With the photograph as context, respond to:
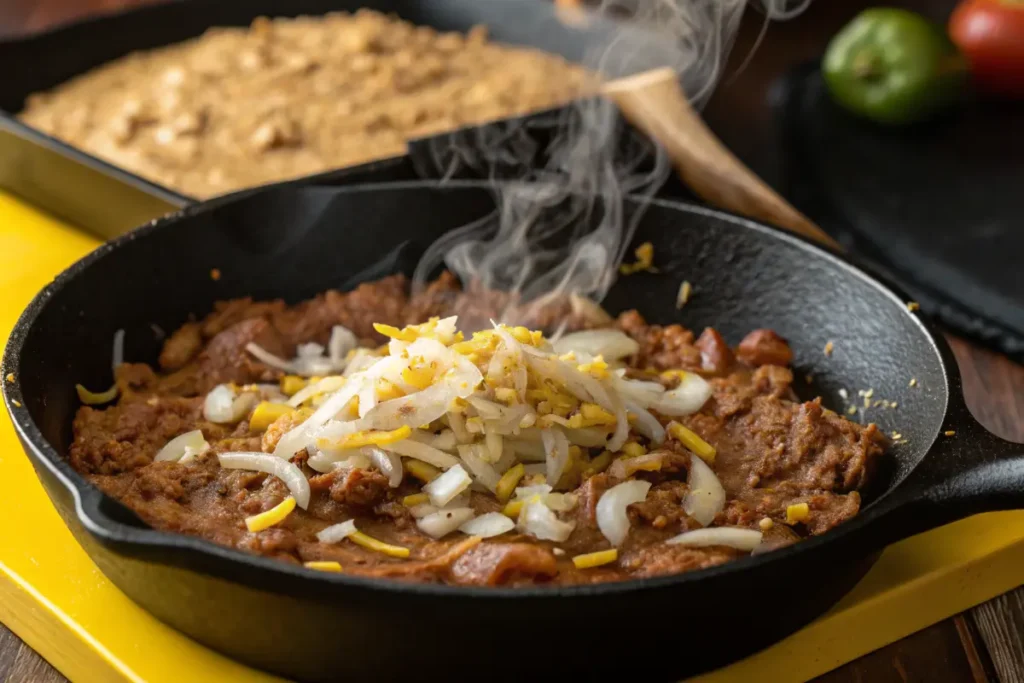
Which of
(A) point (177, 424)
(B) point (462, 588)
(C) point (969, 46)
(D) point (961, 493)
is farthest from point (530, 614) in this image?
(C) point (969, 46)

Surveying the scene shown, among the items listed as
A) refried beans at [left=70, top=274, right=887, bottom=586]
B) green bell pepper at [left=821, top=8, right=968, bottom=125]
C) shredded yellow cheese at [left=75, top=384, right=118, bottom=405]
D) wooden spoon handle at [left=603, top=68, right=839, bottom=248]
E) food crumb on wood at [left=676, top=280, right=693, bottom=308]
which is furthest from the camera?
green bell pepper at [left=821, top=8, right=968, bottom=125]

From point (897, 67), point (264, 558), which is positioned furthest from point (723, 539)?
point (897, 67)

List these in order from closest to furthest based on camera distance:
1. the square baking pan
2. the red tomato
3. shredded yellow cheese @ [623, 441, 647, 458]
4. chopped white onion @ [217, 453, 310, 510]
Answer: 1. chopped white onion @ [217, 453, 310, 510]
2. shredded yellow cheese @ [623, 441, 647, 458]
3. the square baking pan
4. the red tomato

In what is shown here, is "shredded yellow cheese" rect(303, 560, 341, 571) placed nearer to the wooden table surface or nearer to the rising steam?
the wooden table surface

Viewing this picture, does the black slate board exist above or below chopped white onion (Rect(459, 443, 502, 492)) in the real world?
below

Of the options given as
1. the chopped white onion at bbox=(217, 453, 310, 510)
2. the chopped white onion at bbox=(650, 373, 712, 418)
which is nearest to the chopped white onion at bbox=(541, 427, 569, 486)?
the chopped white onion at bbox=(650, 373, 712, 418)

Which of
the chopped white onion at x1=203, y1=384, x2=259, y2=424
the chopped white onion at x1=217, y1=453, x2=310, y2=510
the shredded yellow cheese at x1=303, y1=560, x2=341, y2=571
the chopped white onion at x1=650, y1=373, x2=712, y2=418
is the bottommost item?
the chopped white onion at x1=203, y1=384, x2=259, y2=424

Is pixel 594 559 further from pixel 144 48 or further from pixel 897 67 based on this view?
pixel 144 48
